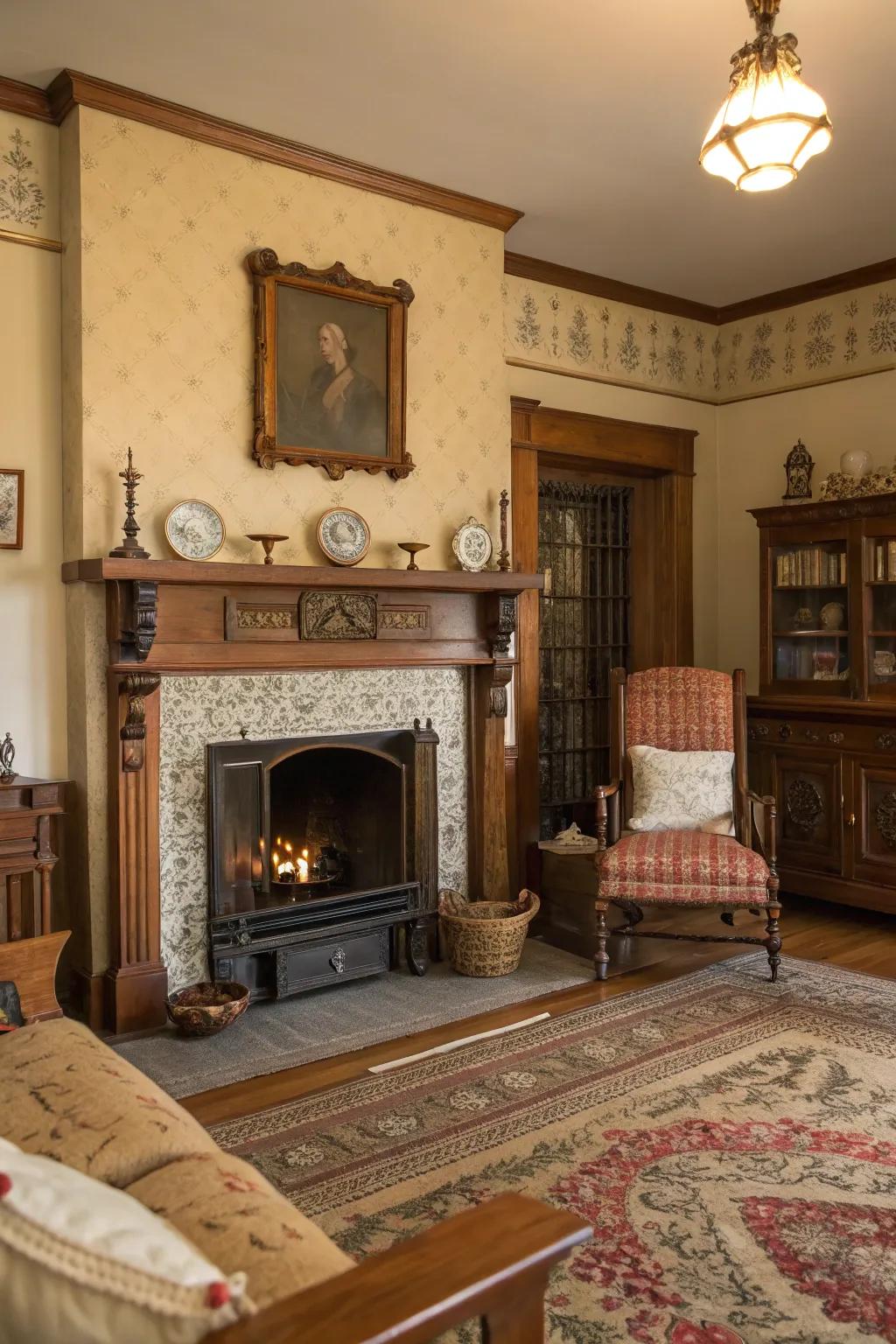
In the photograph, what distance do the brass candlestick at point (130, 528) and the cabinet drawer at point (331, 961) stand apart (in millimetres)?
1490

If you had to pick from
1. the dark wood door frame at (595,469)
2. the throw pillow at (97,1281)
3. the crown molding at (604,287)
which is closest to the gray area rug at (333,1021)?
the dark wood door frame at (595,469)

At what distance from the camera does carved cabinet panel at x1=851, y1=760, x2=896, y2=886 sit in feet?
15.7

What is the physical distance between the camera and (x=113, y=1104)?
1557mm

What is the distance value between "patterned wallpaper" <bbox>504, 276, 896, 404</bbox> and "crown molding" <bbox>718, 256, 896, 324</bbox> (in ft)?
0.11

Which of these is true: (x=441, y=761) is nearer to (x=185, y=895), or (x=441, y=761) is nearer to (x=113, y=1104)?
(x=185, y=895)

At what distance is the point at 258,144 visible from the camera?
382 centimetres

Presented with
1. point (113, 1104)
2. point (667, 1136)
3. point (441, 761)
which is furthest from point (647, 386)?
point (113, 1104)

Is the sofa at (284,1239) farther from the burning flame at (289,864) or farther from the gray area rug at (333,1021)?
the burning flame at (289,864)

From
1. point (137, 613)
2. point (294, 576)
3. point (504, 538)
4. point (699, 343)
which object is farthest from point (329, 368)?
point (699, 343)

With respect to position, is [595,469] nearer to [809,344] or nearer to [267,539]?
[809,344]

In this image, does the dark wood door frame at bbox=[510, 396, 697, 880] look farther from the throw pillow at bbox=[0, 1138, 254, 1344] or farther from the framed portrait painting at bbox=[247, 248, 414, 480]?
the throw pillow at bbox=[0, 1138, 254, 1344]

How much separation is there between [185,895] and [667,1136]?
1811 millimetres

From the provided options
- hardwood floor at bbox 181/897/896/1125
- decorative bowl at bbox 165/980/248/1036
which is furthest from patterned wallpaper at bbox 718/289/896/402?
decorative bowl at bbox 165/980/248/1036

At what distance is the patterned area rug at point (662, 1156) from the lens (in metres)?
2.09
